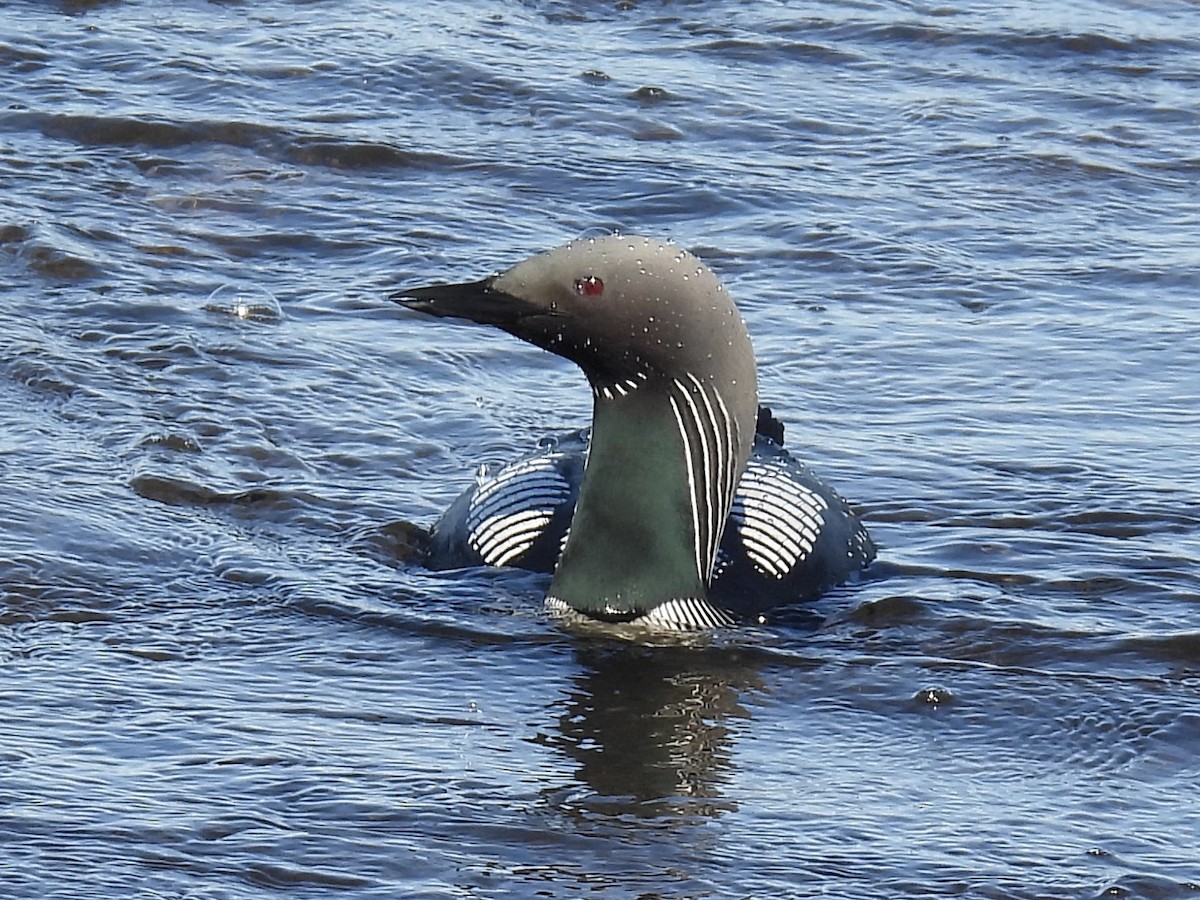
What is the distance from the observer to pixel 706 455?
5.92m

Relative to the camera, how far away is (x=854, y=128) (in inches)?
421

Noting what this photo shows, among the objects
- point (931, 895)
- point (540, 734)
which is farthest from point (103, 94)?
point (931, 895)

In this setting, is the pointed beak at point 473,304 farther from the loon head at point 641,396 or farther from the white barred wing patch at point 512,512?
the white barred wing patch at point 512,512

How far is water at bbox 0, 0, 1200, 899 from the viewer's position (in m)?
4.75

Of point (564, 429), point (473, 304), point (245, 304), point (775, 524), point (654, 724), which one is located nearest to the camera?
point (654, 724)

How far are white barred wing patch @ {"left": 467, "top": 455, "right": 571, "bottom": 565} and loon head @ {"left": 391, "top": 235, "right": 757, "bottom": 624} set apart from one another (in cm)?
28

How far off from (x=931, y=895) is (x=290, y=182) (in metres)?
5.91

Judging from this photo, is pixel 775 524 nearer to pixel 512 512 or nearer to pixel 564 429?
pixel 512 512

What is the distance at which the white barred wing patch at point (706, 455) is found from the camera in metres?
5.84

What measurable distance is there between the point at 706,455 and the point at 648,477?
0.48ft

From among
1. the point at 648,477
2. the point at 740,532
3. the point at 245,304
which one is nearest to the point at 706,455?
the point at 648,477

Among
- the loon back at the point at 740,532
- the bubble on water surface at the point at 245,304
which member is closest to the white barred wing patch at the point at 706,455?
the loon back at the point at 740,532

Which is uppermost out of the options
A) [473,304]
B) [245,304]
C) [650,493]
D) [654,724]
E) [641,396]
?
[473,304]

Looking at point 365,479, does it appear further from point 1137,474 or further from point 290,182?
point 290,182
